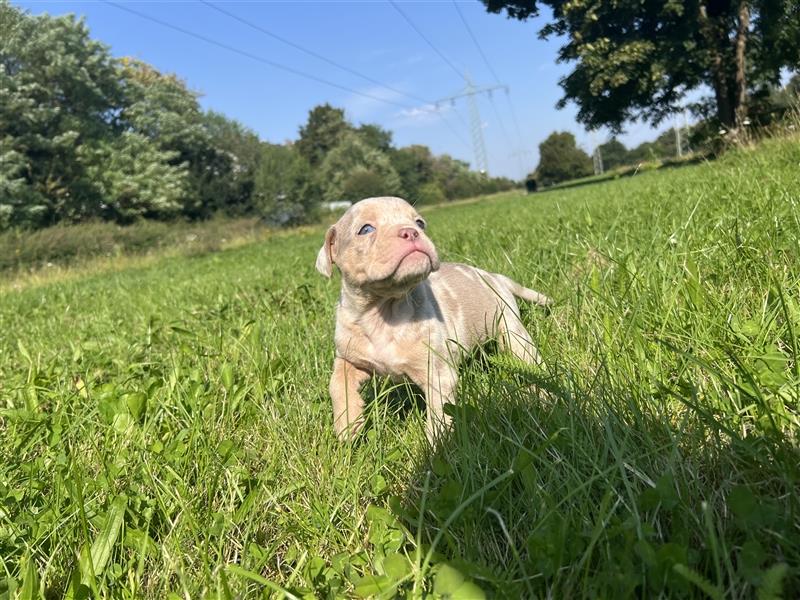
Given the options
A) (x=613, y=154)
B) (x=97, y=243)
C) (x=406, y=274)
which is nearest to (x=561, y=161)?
(x=613, y=154)

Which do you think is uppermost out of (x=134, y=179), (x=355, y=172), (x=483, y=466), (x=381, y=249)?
(x=355, y=172)

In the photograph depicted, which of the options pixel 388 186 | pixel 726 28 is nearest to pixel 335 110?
pixel 388 186

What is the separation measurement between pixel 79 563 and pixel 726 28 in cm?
2683

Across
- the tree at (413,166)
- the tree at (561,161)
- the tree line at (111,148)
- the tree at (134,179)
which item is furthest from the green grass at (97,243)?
the tree at (561,161)

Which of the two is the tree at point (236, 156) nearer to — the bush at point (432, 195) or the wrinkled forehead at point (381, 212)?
the bush at point (432, 195)

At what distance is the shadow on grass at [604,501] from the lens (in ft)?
3.24

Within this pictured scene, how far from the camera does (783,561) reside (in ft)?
3.19

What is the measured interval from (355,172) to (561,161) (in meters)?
29.2

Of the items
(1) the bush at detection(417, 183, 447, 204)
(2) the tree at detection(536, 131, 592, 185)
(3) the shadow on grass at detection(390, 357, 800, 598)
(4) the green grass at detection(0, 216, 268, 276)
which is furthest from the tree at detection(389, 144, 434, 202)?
(3) the shadow on grass at detection(390, 357, 800, 598)

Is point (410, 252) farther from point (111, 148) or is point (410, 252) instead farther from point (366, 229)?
point (111, 148)

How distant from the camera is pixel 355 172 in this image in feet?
172

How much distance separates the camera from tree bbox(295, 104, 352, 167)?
221 feet

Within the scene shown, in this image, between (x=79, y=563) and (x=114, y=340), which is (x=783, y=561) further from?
(x=114, y=340)

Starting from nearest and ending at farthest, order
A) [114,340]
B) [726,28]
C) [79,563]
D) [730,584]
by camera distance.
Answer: [730,584] < [79,563] < [114,340] < [726,28]
